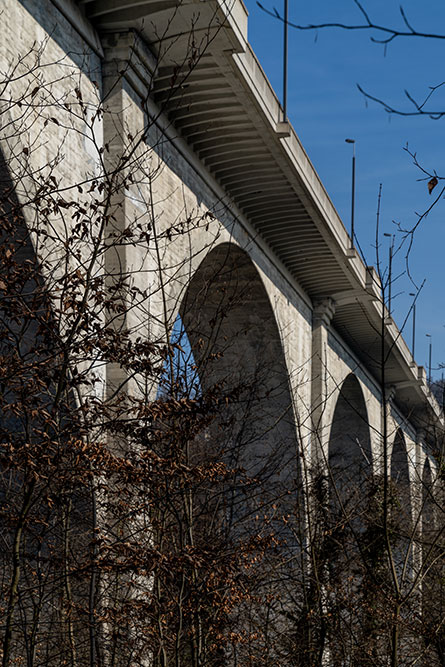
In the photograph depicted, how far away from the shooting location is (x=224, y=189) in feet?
51.6

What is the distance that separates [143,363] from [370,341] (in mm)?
23496

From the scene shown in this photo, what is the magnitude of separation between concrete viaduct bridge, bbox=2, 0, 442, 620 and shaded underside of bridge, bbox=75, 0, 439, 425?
0.03 m

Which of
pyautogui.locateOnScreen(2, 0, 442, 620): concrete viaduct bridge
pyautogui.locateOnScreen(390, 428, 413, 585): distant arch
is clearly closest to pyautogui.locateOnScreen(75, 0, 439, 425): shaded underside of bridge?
pyautogui.locateOnScreen(2, 0, 442, 620): concrete viaduct bridge

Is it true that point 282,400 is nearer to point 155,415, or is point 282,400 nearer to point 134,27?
point 134,27

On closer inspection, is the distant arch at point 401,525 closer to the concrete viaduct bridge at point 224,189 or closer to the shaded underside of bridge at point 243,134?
the concrete viaduct bridge at point 224,189

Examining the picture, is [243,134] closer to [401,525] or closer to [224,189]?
[224,189]

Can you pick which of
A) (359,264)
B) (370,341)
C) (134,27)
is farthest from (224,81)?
(370,341)

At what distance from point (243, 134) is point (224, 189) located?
1.77m

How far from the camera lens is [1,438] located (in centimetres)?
514

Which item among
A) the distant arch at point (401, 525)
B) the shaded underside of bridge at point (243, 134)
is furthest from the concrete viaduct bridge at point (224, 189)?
the distant arch at point (401, 525)

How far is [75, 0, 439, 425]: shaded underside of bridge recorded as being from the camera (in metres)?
10.9

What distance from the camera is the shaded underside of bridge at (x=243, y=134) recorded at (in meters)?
10.9

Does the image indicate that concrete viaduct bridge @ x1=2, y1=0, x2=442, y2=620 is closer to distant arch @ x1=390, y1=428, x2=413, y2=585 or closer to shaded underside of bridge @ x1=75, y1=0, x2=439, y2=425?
shaded underside of bridge @ x1=75, y1=0, x2=439, y2=425

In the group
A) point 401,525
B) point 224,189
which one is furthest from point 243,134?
point 401,525
